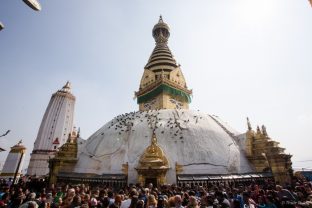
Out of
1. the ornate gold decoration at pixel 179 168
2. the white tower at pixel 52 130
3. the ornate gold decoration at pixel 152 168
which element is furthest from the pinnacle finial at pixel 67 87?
the ornate gold decoration at pixel 179 168

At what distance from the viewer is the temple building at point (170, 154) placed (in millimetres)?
15625

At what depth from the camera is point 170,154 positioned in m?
17.4

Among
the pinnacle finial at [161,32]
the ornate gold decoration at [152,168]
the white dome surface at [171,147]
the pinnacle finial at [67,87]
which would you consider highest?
the pinnacle finial at [161,32]

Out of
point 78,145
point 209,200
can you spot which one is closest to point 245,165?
point 209,200

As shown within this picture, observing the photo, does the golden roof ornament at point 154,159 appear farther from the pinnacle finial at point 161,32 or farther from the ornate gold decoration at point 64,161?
the pinnacle finial at point 161,32

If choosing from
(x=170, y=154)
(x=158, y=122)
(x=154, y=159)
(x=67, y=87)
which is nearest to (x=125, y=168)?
(x=154, y=159)

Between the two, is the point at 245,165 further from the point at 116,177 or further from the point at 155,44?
the point at 155,44

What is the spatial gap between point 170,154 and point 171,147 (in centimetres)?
77

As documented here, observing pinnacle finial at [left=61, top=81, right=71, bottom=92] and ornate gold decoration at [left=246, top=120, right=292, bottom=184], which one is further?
pinnacle finial at [left=61, top=81, right=71, bottom=92]

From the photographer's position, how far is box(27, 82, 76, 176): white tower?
41406 millimetres

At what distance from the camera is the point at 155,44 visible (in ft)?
142

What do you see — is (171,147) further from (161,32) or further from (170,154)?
(161,32)

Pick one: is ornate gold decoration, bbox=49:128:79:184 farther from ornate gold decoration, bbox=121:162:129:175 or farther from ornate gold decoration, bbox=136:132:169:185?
ornate gold decoration, bbox=136:132:169:185

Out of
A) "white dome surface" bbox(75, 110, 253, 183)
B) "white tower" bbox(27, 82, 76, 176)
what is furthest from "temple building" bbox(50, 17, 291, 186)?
"white tower" bbox(27, 82, 76, 176)
